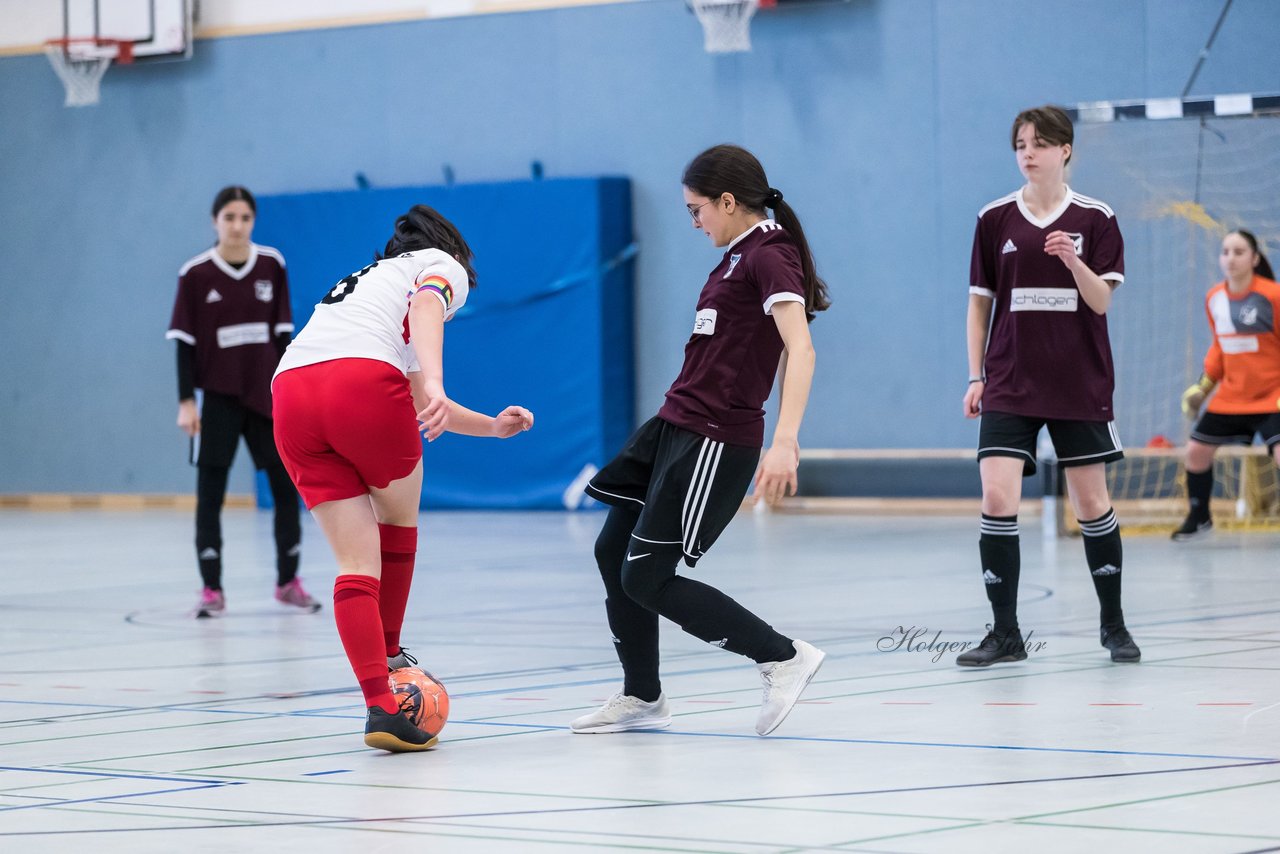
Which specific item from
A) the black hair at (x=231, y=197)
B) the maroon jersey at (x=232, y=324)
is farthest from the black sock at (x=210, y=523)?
the black hair at (x=231, y=197)

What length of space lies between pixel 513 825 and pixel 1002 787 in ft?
3.48

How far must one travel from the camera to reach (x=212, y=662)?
6.75 metres

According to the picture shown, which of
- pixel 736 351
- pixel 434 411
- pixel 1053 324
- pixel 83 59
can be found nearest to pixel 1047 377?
pixel 1053 324

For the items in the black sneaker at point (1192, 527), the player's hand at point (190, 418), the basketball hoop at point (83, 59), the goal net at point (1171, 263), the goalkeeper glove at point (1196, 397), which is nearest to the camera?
the player's hand at point (190, 418)

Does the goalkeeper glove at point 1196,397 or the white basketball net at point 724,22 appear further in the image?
the white basketball net at point 724,22

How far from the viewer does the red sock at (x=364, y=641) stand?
15.1 feet

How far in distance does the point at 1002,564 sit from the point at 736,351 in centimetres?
182

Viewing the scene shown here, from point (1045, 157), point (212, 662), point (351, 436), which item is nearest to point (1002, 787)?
point (351, 436)

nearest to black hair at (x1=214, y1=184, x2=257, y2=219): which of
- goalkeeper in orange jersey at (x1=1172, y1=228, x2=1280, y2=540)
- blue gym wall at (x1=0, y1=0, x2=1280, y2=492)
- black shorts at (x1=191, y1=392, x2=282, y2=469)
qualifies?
black shorts at (x1=191, y1=392, x2=282, y2=469)

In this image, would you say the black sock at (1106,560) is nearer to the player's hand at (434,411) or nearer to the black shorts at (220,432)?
the player's hand at (434,411)

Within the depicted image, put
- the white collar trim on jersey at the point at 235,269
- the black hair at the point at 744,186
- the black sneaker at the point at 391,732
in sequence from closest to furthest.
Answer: the black sneaker at the point at 391,732, the black hair at the point at 744,186, the white collar trim on jersey at the point at 235,269

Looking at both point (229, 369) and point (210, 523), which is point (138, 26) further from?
point (210, 523)

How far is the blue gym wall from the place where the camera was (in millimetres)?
14570

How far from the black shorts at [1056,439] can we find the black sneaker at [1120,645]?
22.1 inches
